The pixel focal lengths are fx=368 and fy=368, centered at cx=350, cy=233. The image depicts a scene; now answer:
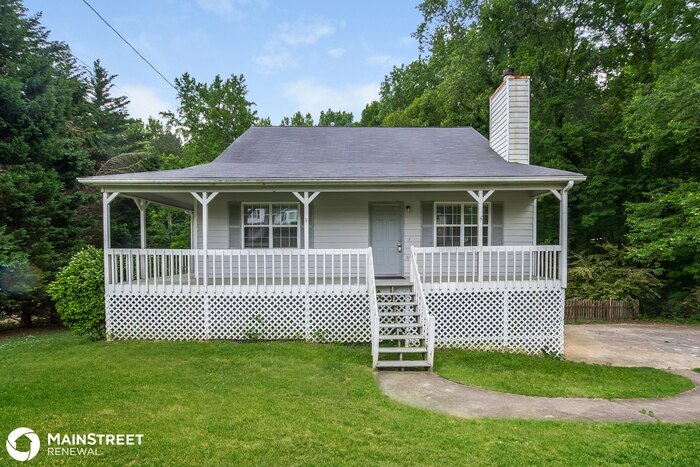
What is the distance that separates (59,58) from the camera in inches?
853

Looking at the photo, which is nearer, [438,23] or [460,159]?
[460,159]

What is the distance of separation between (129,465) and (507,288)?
7.14m

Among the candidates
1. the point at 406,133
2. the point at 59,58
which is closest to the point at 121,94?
the point at 59,58

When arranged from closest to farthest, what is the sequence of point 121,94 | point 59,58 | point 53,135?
1. point 53,135
2. point 59,58
3. point 121,94

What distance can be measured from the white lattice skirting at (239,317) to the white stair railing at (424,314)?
1232 mm

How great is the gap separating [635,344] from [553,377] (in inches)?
178

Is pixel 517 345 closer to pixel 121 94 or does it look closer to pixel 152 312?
pixel 152 312

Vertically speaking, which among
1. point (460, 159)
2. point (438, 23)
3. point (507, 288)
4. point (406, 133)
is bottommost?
point (507, 288)

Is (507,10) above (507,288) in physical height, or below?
above

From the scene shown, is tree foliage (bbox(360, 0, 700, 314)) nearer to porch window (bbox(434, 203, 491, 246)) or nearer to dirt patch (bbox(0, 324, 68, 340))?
porch window (bbox(434, 203, 491, 246))

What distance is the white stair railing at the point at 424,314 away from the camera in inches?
250

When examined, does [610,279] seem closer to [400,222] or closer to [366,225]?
[400,222]

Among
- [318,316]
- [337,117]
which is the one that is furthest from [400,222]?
[337,117]

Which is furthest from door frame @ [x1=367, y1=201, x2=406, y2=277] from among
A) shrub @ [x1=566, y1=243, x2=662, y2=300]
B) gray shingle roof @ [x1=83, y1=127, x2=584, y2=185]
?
shrub @ [x1=566, y1=243, x2=662, y2=300]
